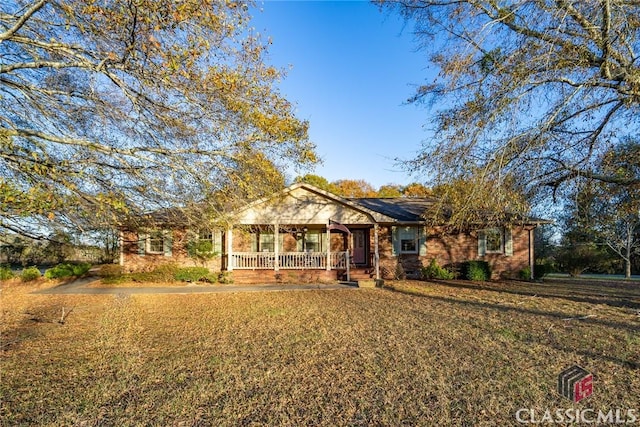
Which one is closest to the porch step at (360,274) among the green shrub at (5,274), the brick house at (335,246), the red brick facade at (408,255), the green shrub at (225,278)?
the brick house at (335,246)

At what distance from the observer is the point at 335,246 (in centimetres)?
1911

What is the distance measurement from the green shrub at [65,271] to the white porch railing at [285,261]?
315 inches

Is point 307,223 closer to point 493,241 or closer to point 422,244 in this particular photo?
point 422,244

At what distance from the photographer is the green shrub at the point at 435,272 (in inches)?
691

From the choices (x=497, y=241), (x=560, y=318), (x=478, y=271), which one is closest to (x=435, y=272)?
(x=478, y=271)

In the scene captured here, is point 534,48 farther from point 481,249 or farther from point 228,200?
point 481,249

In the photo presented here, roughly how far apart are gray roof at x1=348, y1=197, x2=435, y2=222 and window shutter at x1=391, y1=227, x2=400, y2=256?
67 centimetres

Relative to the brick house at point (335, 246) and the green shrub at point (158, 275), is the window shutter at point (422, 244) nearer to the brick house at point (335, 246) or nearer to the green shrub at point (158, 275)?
the brick house at point (335, 246)

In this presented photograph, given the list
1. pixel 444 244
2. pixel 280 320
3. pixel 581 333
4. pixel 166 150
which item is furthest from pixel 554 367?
pixel 444 244

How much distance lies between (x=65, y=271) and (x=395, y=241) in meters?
16.4

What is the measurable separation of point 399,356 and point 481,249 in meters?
14.8

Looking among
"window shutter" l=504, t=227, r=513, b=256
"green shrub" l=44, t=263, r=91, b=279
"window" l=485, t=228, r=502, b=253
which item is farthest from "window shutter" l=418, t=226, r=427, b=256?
"green shrub" l=44, t=263, r=91, b=279

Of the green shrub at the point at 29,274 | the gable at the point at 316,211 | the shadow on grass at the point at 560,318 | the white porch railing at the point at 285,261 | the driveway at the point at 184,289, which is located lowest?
the driveway at the point at 184,289

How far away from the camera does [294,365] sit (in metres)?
5.25
